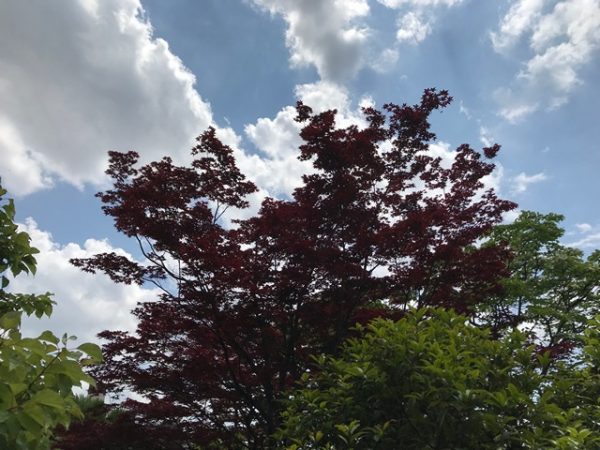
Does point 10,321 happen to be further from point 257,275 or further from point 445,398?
point 257,275

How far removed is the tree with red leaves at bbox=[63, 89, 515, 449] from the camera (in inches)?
380

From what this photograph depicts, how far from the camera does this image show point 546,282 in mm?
18312

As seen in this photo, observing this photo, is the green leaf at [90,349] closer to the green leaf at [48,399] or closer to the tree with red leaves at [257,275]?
the green leaf at [48,399]

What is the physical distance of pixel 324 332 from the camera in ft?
34.0

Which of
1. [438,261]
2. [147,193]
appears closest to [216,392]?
[147,193]

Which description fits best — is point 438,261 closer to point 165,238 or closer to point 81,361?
point 165,238

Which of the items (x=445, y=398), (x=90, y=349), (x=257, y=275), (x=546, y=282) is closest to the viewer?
(x=90, y=349)

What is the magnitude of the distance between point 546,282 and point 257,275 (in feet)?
45.7

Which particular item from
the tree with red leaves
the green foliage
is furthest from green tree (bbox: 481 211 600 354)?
the green foliage

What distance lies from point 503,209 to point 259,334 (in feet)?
25.1

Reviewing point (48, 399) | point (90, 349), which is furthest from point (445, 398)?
point (48, 399)

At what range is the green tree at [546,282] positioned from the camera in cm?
1766

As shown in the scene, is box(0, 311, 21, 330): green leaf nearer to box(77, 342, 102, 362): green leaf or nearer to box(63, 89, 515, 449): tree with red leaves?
box(77, 342, 102, 362): green leaf

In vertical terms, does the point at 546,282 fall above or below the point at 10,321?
above
